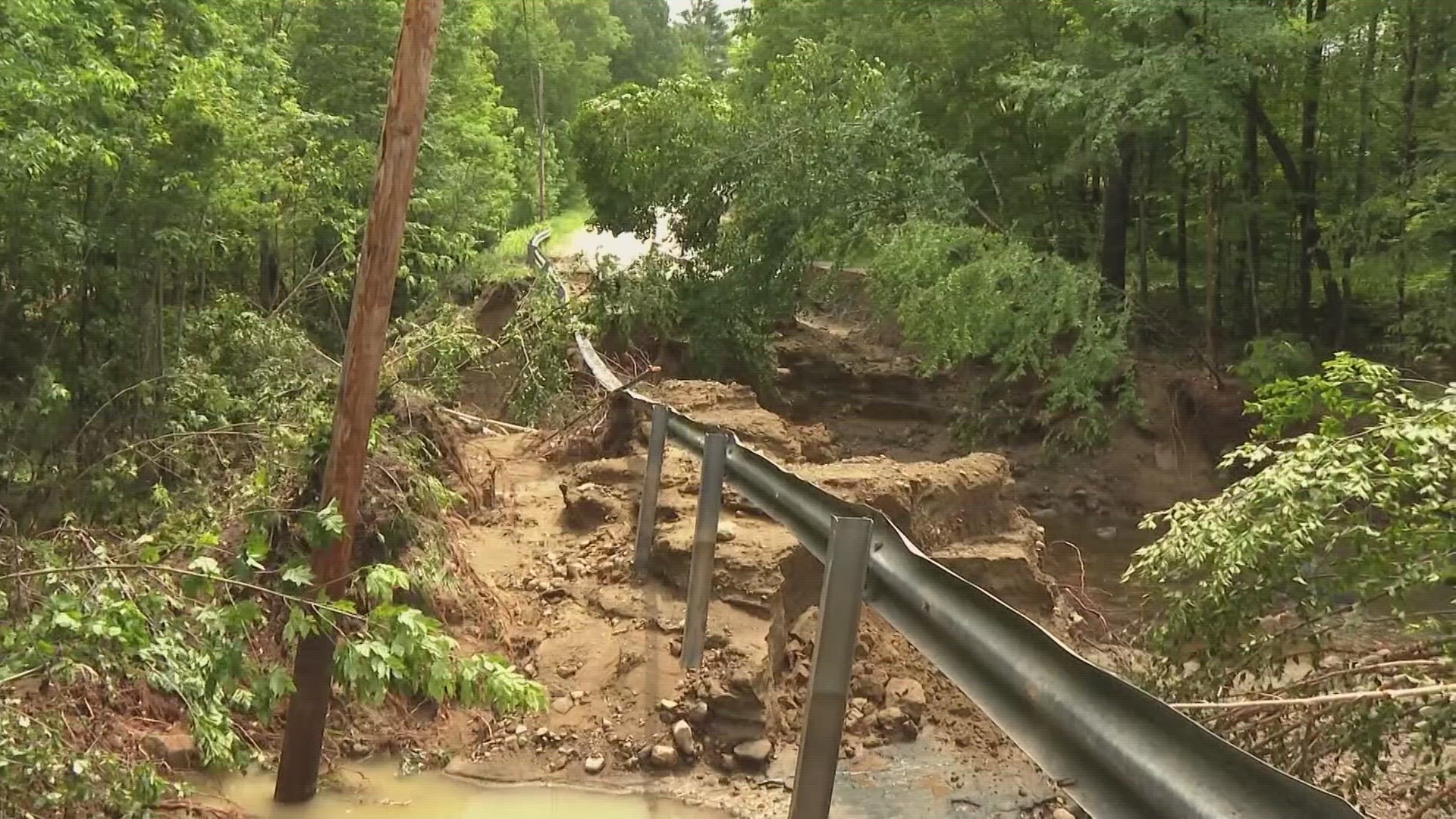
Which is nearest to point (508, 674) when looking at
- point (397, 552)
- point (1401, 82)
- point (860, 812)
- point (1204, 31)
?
point (860, 812)

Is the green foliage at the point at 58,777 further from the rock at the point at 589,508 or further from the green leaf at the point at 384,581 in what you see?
the rock at the point at 589,508

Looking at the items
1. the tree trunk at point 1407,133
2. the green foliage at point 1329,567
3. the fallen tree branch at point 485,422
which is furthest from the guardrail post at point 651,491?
the tree trunk at point 1407,133

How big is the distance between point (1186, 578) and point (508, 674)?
326 centimetres

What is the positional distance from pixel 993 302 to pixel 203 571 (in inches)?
422

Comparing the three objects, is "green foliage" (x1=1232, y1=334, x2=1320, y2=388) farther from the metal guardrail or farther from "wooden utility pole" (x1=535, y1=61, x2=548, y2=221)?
"wooden utility pole" (x1=535, y1=61, x2=548, y2=221)

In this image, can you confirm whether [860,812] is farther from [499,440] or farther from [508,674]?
[499,440]

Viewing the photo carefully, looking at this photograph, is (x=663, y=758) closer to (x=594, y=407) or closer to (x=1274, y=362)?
(x=594, y=407)

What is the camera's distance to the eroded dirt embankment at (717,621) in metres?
4.86

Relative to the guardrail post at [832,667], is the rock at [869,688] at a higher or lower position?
lower

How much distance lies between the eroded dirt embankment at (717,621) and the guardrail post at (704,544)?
0.34 ft

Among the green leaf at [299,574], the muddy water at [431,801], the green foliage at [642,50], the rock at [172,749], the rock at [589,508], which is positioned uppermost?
the green foliage at [642,50]

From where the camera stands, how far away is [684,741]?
4773 millimetres

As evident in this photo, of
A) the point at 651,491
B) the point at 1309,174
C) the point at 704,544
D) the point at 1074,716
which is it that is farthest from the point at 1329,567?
the point at 1309,174

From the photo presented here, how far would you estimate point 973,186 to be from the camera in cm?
1853
